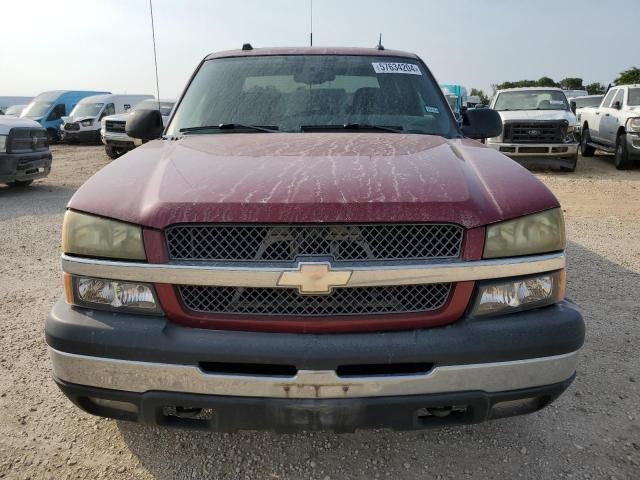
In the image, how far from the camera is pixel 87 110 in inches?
892

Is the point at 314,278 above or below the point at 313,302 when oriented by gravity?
above

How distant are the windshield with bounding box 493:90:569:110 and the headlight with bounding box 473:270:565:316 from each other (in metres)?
12.5

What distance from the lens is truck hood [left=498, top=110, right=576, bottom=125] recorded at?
12.2 metres

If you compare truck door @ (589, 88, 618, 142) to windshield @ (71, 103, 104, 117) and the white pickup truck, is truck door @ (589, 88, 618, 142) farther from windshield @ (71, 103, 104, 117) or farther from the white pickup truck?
windshield @ (71, 103, 104, 117)

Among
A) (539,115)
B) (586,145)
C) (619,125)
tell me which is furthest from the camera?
(586,145)

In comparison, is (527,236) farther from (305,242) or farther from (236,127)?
(236,127)

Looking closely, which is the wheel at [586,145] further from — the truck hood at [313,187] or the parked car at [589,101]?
the truck hood at [313,187]

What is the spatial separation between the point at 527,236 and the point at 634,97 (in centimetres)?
1309

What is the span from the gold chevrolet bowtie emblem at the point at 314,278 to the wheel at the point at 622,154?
12.9 meters

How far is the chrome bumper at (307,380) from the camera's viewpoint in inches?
73.5

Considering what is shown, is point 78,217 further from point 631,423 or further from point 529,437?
point 631,423

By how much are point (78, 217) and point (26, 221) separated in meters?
6.52

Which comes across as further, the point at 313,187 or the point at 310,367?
the point at 313,187

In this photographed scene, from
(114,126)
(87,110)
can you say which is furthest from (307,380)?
(87,110)
